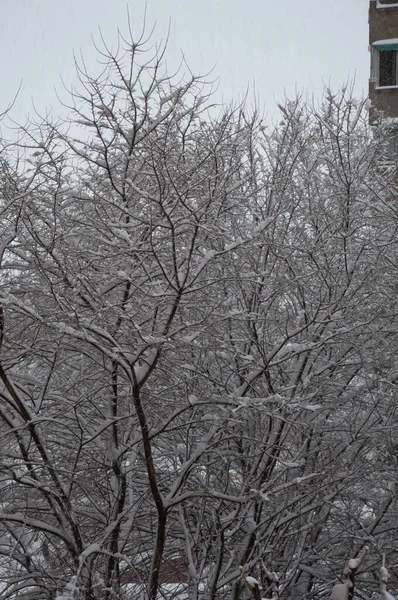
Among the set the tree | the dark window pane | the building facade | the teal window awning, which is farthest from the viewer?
the dark window pane

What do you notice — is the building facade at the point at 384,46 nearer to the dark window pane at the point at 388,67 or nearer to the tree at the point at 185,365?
the dark window pane at the point at 388,67

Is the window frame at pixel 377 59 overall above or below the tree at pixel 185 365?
above

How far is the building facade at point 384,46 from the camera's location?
23.4 meters

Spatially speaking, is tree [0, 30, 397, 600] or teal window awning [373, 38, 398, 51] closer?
tree [0, 30, 397, 600]

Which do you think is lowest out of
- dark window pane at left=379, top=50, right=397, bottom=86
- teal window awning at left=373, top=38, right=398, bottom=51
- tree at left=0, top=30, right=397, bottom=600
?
tree at left=0, top=30, right=397, bottom=600

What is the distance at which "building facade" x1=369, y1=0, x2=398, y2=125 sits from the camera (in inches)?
920

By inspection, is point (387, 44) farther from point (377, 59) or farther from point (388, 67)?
point (388, 67)

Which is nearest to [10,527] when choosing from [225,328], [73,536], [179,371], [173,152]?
[73,536]

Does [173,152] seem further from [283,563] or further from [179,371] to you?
[283,563]

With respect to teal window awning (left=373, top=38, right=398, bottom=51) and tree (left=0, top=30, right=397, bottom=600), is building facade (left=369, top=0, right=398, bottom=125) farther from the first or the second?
tree (left=0, top=30, right=397, bottom=600)

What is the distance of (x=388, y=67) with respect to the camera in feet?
78.9

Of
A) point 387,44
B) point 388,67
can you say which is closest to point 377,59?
point 388,67

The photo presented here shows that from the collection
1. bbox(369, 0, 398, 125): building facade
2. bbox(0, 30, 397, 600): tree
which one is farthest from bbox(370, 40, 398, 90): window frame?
bbox(0, 30, 397, 600): tree

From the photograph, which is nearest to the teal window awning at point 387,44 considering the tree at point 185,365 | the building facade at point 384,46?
the building facade at point 384,46
